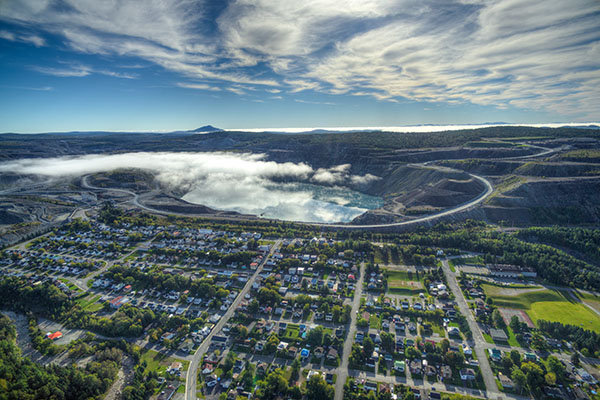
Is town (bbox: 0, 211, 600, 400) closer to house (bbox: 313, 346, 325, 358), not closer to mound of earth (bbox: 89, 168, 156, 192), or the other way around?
house (bbox: 313, 346, 325, 358)

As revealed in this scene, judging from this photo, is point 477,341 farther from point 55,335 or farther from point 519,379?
point 55,335

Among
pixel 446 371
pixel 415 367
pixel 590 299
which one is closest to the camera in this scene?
pixel 446 371

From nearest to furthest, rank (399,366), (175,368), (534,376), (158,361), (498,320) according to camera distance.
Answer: (534,376), (399,366), (175,368), (158,361), (498,320)

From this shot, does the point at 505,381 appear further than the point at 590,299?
No

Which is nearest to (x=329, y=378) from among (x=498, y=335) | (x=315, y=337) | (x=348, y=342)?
(x=315, y=337)

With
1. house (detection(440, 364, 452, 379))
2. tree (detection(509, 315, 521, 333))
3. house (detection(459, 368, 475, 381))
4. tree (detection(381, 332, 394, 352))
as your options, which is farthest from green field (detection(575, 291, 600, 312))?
tree (detection(381, 332, 394, 352))

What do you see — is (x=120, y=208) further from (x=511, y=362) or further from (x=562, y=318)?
(x=562, y=318)

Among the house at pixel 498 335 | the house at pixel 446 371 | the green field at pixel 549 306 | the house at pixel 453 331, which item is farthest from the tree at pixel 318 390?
the green field at pixel 549 306

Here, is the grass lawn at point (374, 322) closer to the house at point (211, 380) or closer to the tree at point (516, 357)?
the tree at point (516, 357)
